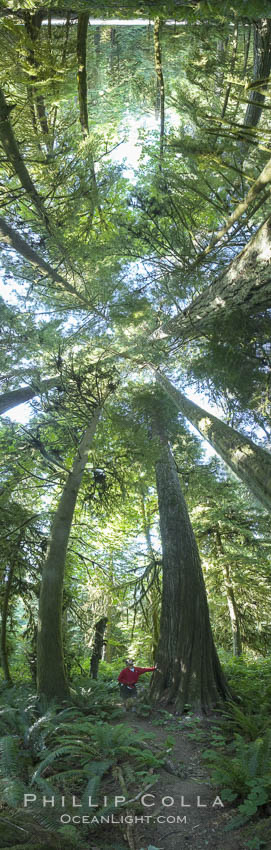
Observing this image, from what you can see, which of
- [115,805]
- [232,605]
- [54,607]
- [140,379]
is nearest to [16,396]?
[140,379]

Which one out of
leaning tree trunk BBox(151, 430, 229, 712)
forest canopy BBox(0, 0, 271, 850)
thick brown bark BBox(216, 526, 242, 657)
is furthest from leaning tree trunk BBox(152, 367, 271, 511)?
thick brown bark BBox(216, 526, 242, 657)

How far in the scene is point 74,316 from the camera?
32.6 feet

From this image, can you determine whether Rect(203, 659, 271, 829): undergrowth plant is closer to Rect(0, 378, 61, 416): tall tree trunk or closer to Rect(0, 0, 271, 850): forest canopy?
Rect(0, 0, 271, 850): forest canopy

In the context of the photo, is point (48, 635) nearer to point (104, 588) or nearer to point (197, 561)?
point (197, 561)

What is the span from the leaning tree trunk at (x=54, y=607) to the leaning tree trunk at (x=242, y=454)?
102 inches

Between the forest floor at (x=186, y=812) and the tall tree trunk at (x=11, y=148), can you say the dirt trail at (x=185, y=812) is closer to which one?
the forest floor at (x=186, y=812)

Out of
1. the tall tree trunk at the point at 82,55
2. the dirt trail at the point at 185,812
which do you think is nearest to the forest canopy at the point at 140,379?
the tall tree trunk at the point at 82,55

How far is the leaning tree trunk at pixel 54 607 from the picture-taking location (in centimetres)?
601

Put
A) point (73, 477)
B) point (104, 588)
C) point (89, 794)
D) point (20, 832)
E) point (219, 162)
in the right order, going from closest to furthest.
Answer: point (20, 832)
point (89, 794)
point (219, 162)
point (73, 477)
point (104, 588)

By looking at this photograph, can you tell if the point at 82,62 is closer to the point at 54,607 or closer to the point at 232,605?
the point at 54,607

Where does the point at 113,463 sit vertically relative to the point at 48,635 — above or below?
above

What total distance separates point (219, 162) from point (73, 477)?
5.14 m

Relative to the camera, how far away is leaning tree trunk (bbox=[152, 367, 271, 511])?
167 inches

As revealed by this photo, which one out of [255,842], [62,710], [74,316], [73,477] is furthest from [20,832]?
[74,316]
